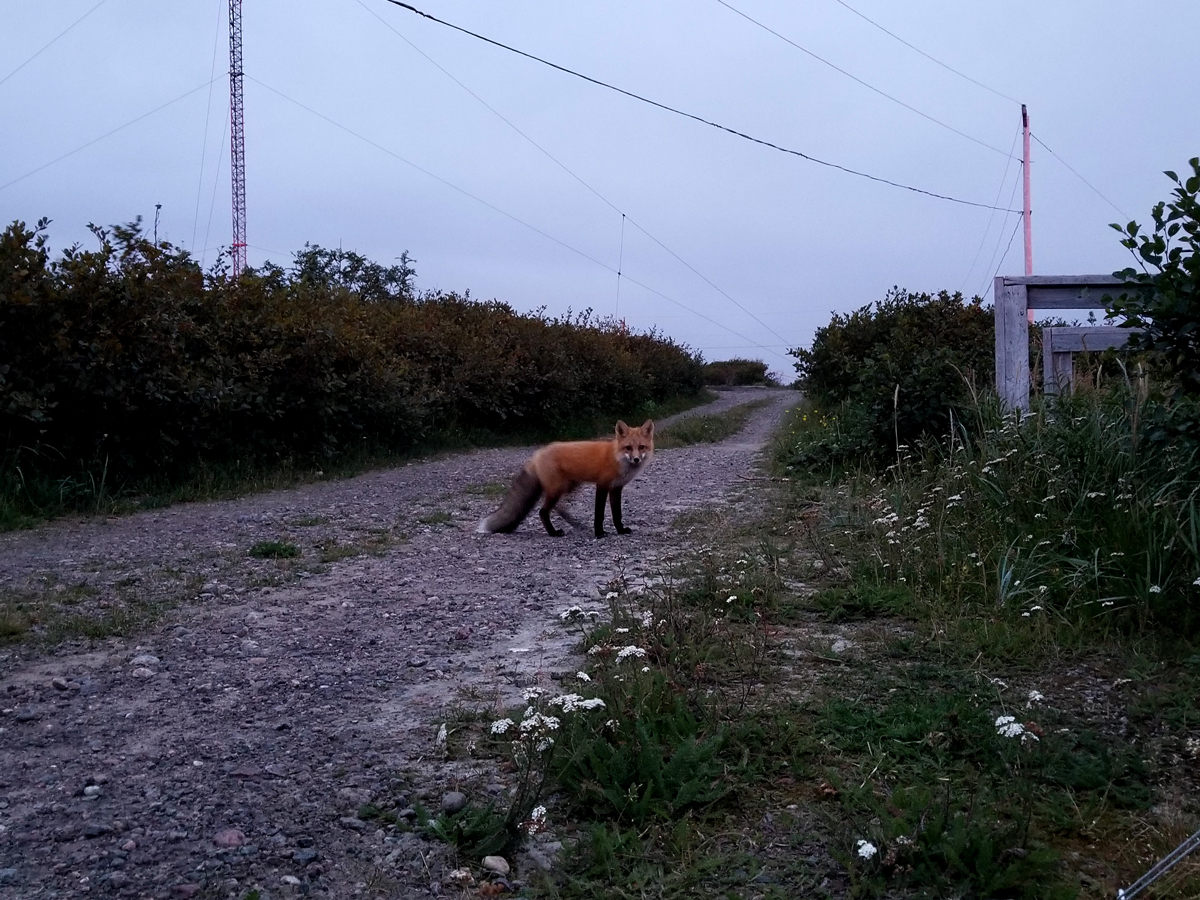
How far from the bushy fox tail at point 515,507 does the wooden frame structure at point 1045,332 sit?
146 inches

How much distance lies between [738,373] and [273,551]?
175 feet

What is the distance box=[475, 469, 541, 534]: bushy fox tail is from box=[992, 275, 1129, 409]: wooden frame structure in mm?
3704

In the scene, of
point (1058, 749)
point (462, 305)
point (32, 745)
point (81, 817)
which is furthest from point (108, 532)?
point (462, 305)

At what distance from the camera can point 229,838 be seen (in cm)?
264

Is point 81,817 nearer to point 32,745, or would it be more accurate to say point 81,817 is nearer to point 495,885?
point 32,745

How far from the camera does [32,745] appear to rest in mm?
3293

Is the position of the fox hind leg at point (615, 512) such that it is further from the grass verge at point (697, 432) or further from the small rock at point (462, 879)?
the grass verge at point (697, 432)

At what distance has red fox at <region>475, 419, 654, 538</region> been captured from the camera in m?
8.00

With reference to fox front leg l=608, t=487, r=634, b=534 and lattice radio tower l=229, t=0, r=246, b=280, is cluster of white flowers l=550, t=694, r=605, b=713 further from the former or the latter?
lattice radio tower l=229, t=0, r=246, b=280

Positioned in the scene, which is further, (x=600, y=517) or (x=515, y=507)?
(x=515, y=507)

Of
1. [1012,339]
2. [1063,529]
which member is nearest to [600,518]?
[1012,339]

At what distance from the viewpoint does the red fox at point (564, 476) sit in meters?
8.00

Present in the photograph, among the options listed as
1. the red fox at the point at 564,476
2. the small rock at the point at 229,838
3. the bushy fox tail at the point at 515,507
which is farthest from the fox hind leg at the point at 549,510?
the small rock at the point at 229,838

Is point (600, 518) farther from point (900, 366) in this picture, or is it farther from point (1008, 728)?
point (1008, 728)
